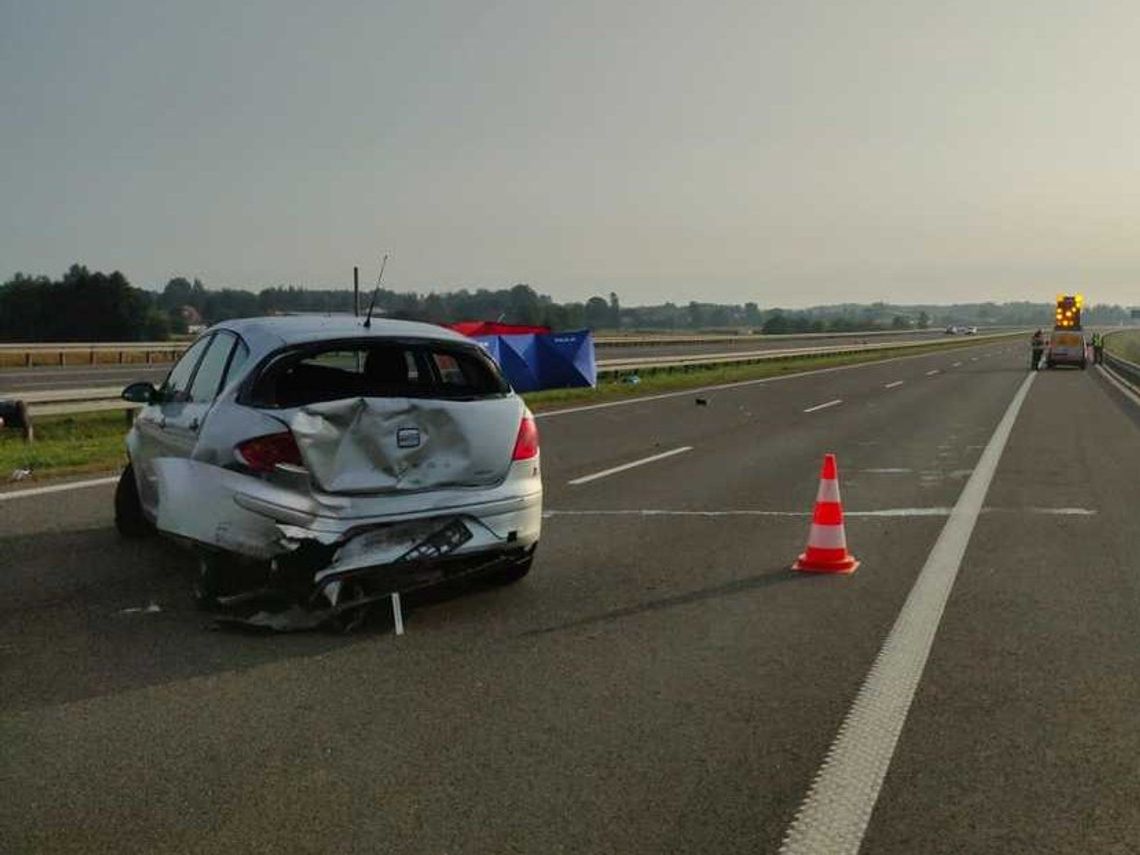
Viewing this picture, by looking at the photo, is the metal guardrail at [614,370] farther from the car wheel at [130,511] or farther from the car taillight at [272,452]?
the car taillight at [272,452]

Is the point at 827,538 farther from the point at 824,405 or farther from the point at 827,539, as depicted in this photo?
the point at 824,405

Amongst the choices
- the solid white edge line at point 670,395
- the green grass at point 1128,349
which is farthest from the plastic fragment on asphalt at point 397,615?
the green grass at point 1128,349

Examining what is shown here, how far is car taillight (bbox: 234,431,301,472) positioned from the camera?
5.46 metres

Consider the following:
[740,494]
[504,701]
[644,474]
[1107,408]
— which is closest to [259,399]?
[504,701]

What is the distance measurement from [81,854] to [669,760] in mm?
2036

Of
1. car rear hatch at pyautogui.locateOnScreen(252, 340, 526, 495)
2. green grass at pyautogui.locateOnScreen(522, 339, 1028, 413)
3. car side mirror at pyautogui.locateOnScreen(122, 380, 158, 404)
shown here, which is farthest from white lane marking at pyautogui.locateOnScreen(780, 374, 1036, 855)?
green grass at pyautogui.locateOnScreen(522, 339, 1028, 413)

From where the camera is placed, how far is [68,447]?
45.8 feet

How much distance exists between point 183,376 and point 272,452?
212cm

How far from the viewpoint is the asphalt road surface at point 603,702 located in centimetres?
348

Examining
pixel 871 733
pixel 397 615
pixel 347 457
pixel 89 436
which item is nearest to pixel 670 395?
pixel 89 436

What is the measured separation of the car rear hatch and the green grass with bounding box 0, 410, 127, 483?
6.34m

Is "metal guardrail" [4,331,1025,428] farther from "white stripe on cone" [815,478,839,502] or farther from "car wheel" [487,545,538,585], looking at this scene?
"white stripe on cone" [815,478,839,502]

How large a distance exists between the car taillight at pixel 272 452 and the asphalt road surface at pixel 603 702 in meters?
0.93

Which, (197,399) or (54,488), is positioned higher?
(197,399)
